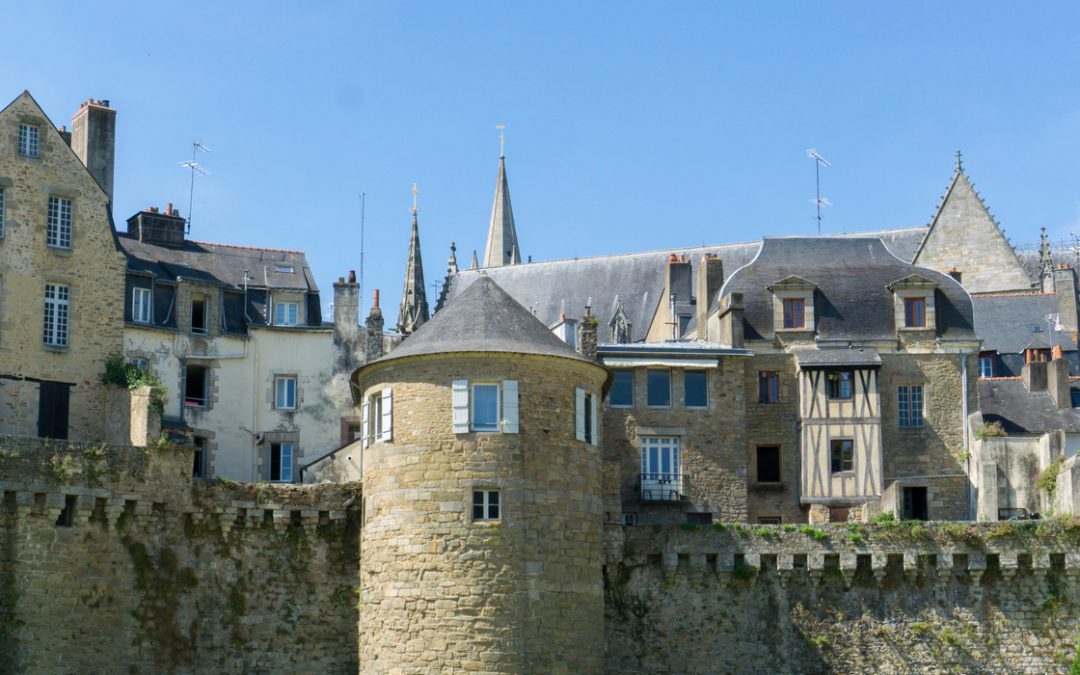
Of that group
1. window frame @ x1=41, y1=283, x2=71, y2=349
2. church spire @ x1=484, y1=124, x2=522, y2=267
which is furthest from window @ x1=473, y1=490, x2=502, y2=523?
church spire @ x1=484, y1=124, x2=522, y2=267

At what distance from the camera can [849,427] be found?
148ft

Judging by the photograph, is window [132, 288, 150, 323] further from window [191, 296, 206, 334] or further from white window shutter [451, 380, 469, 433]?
white window shutter [451, 380, 469, 433]

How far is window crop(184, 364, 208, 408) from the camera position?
4525 cm

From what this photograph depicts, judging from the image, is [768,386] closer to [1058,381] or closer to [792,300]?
[792,300]

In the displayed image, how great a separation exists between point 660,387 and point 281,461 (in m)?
9.85

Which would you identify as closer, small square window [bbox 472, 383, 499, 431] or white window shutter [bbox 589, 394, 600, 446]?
small square window [bbox 472, 383, 499, 431]

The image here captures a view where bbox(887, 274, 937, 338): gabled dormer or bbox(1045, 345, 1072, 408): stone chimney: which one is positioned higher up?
bbox(887, 274, 937, 338): gabled dormer

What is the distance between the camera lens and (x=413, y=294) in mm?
69562

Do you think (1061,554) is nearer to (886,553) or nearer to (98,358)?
(886,553)

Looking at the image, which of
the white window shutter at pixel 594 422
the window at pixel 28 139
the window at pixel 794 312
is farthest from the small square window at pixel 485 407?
the window at pixel 28 139

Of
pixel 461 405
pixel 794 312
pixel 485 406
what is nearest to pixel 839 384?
pixel 794 312

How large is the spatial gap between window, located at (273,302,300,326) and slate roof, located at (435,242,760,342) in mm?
13817

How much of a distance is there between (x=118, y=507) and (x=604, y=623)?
10013 millimetres

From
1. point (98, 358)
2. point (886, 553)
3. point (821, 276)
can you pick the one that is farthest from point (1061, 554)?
point (98, 358)
